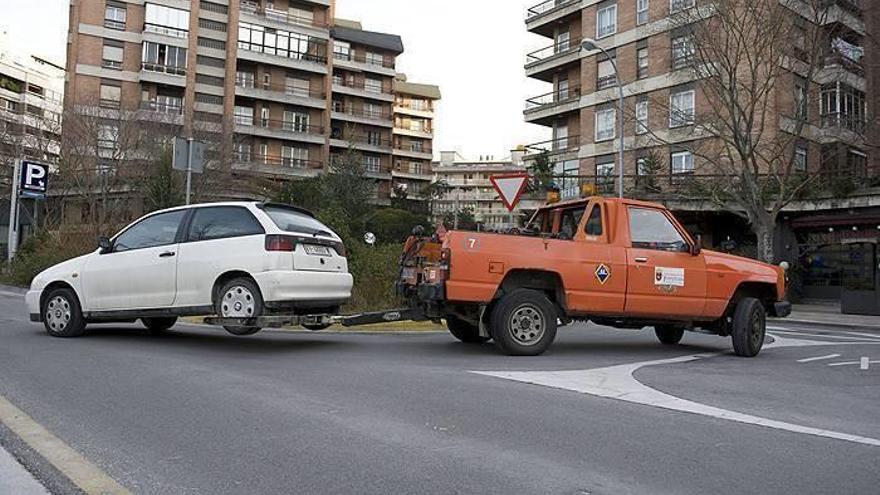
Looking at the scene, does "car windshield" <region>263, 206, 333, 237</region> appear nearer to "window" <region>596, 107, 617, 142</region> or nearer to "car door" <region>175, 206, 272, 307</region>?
"car door" <region>175, 206, 272, 307</region>

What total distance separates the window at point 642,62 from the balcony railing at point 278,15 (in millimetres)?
32815

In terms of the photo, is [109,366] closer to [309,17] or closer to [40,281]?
[40,281]

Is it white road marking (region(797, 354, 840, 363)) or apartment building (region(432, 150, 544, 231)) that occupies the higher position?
apartment building (region(432, 150, 544, 231))

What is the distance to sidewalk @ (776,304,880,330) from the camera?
749 inches

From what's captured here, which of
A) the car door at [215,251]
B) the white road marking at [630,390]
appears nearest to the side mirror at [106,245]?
the car door at [215,251]

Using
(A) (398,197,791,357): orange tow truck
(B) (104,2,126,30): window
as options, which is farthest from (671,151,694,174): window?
(B) (104,2,126,30): window

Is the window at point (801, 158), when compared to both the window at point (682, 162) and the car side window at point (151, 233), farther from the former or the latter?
the car side window at point (151, 233)

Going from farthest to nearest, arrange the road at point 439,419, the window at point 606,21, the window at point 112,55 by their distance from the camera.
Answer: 1. the window at point 112,55
2. the window at point 606,21
3. the road at point 439,419

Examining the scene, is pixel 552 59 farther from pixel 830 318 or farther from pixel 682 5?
pixel 830 318

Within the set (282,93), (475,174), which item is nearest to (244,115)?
A: (282,93)

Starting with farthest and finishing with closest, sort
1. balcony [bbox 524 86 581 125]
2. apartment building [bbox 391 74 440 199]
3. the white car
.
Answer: apartment building [bbox 391 74 440 199]
balcony [bbox 524 86 581 125]
the white car

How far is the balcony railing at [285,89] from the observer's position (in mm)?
56844

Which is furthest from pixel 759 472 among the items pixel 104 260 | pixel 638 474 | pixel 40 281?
pixel 40 281

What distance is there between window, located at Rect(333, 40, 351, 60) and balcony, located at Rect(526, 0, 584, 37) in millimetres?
24951
